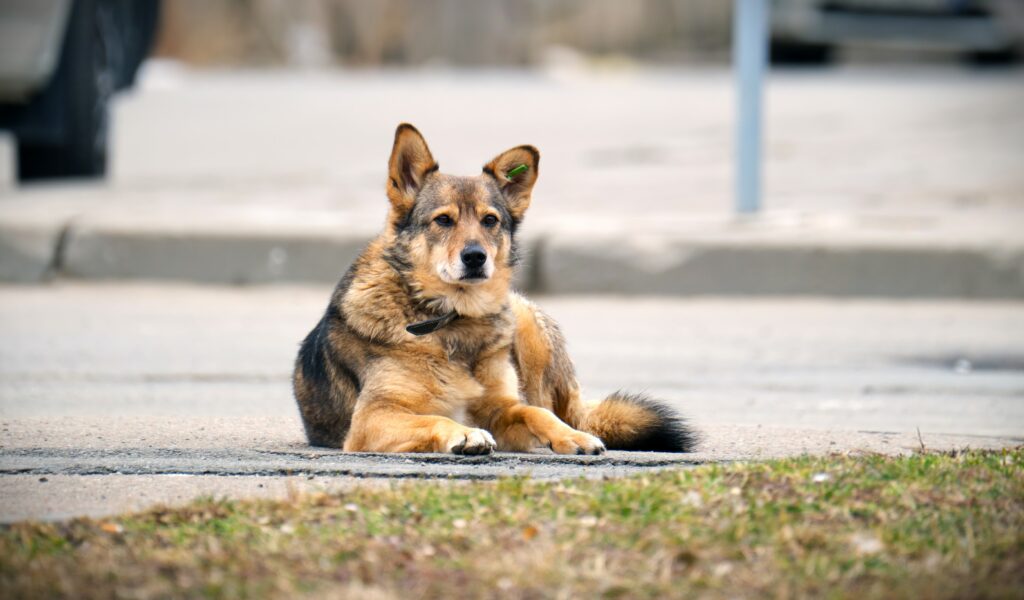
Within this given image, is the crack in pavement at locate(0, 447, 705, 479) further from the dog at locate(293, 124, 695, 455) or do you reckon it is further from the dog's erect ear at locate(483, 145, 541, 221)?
the dog's erect ear at locate(483, 145, 541, 221)

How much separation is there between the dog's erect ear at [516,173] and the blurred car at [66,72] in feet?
19.0

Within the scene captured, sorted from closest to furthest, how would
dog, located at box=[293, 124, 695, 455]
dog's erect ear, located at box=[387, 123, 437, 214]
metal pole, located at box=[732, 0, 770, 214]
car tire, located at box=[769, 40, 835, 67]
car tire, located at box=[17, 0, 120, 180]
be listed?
dog, located at box=[293, 124, 695, 455]
dog's erect ear, located at box=[387, 123, 437, 214]
metal pole, located at box=[732, 0, 770, 214]
car tire, located at box=[17, 0, 120, 180]
car tire, located at box=[769, 40, 835, 67]

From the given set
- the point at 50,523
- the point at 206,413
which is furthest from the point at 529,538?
the point at 206,413

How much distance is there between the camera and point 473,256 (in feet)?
17.2

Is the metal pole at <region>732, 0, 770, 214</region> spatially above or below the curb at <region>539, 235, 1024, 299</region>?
above

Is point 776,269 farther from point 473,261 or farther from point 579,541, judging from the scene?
point 579,541

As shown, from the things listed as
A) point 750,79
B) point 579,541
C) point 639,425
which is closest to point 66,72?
point 750,79

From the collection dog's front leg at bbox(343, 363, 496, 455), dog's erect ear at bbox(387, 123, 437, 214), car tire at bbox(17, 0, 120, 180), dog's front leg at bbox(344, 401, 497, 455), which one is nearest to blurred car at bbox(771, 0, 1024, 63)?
car tire at bbox(17, 0, 120, 180)

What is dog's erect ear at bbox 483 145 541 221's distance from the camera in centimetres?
560

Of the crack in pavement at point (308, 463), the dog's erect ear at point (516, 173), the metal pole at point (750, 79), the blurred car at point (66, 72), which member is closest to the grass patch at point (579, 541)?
the crack in pavement at point (308, 463)

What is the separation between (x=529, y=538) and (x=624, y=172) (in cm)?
984

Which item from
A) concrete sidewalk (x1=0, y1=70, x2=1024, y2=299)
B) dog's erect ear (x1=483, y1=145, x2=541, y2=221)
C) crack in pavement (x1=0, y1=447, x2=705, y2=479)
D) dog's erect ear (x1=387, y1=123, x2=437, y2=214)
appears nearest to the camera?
crack in pavement (x1=0, y1=447, x2=705, y2=479)

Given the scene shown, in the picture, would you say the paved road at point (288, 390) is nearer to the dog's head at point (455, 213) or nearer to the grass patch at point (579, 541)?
the grass patch at point (579, 541)

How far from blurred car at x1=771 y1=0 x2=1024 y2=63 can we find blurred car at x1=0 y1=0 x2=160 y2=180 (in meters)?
12.1
